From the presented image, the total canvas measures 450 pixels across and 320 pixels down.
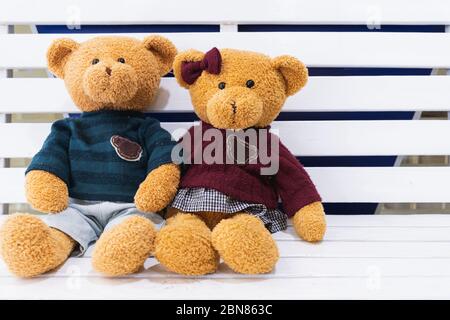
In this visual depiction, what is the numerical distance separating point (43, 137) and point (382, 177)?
92cm

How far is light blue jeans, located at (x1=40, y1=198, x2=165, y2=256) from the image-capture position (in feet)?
2.84

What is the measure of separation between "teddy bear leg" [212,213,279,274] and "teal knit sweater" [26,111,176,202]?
245 mm

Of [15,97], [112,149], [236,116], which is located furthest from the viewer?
[15,97]

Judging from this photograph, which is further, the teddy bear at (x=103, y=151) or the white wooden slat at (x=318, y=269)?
the teddy bear at (x=103, y=151)

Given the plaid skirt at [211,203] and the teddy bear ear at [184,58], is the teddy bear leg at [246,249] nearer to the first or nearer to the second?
the plaid skirt at [211,203]

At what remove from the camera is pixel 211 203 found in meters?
0.90

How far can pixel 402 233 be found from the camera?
100 centimetres

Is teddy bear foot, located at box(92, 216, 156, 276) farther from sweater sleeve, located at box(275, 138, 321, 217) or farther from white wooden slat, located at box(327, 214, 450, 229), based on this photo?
white wooden slat, located at box(327, 214, 450, 229)

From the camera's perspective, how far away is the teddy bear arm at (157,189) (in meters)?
0.90

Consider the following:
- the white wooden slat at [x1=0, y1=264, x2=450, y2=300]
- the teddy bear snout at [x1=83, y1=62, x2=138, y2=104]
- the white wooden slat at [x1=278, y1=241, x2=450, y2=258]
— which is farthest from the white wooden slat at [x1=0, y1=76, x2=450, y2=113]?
the white wooden slat at [x1=0, y1=264, x2=450, y2=300]

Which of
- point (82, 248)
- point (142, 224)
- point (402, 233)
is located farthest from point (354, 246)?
point (82, 248)

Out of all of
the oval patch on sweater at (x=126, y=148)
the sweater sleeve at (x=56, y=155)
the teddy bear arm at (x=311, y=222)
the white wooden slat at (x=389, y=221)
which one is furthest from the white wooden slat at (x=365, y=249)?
the sweater sleeve at (x=56, y=155)

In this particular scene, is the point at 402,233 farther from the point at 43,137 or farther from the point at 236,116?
the point at 43,137

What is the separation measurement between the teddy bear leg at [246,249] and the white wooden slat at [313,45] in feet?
1.87
